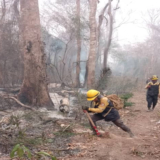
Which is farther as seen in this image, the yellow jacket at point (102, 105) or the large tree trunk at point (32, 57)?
the large tree trunk at point (32, 57)

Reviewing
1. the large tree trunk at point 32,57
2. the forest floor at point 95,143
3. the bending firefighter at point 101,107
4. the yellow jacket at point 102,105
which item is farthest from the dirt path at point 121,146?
the large tree trunk at point 32,57

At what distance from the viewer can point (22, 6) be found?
8719 mm

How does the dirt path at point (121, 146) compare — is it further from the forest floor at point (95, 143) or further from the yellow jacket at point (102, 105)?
the yellow jacket at point (102, 105)

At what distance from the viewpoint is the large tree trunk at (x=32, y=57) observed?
8688 mm

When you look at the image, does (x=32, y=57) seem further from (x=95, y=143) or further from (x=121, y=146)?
(x=121, y=146)

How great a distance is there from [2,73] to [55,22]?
9.46m

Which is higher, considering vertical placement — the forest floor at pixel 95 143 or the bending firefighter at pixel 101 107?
the bending firefighter at pixel 101 107

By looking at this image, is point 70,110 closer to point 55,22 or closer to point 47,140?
point 47,140

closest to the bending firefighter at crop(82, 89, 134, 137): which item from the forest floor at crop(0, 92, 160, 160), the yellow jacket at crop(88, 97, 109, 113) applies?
the yellow jacket at crop(88, 97, 109, 113)

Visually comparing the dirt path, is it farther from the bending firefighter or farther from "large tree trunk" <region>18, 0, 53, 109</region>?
"large tree trunk" <region>18, 0, 53, 109</region>

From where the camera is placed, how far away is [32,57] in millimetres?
8688

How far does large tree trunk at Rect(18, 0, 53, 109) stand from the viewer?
28.5 ft

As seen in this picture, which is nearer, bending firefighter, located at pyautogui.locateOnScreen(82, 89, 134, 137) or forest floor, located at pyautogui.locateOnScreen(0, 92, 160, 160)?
forest floor, located at pyautogui.locateOnScreen(0, 92, 160, 160)

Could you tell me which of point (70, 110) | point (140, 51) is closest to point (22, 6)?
point (70, 110)
